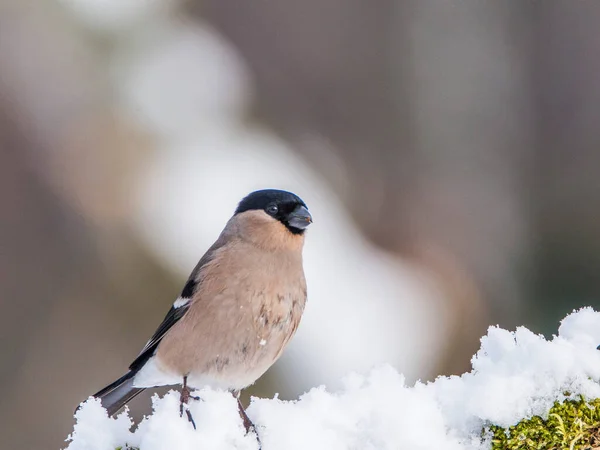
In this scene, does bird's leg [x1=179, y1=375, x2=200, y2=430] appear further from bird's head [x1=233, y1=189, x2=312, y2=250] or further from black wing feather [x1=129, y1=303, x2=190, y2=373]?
bird's head [x1=233, y1=189, x2=312, y2=250]

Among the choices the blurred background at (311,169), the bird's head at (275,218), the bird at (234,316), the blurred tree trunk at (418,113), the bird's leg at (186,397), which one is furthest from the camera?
the blurred tree trunk at (418,113)

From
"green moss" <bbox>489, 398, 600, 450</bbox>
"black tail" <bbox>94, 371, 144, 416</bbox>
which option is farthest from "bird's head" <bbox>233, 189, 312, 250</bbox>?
"green moss" <bbox>489, 398, 600, 450</bbox>

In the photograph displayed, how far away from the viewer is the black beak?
3.75m

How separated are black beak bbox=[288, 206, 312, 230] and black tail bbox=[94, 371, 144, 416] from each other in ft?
3.73

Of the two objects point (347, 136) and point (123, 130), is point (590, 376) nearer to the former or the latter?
point (123, 130)

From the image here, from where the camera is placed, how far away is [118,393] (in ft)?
12.2

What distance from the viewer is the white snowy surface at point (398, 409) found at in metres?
2.02

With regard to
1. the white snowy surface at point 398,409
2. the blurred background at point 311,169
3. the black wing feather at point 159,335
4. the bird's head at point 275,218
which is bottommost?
the white snowy surface at point 398,409

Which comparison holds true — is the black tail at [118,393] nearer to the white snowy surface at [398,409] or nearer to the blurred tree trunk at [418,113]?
the white snowy surface at [398,409]

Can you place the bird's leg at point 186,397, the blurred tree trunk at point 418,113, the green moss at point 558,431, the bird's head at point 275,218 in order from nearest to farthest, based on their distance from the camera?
the green moss at point 558,431
the bird's leg at point 186,397
the bird's head at point 275,218
the blurred tree trunk at point 418,113

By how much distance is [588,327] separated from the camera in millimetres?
Result: 2219

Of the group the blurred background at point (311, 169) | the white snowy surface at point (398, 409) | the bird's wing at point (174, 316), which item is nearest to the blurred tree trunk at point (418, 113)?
the blurred background at point (311, 169)

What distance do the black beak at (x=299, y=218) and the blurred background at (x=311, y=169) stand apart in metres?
3.32

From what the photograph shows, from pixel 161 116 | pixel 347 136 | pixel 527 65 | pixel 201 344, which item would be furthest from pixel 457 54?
pixel 201 344
